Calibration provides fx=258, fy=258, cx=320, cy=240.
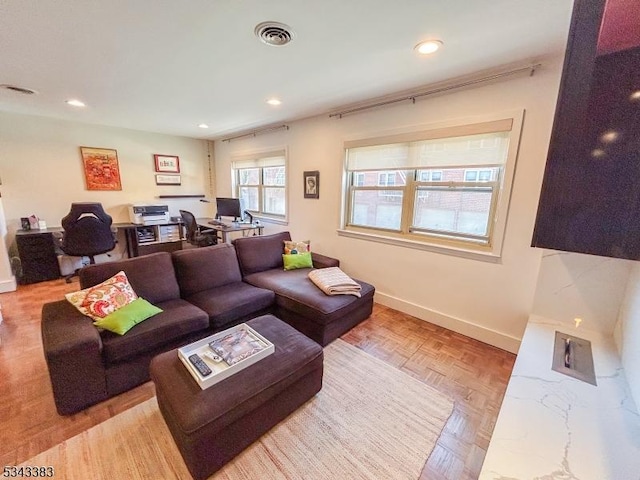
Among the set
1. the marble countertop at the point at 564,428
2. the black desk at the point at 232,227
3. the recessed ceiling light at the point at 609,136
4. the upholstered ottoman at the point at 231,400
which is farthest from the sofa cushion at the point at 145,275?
the recessed ceiling light at the point at 609,136

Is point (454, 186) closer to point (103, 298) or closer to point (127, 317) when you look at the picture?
point (127, 317)

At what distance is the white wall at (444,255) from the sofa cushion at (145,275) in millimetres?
2010

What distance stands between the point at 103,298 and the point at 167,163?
4.05 m

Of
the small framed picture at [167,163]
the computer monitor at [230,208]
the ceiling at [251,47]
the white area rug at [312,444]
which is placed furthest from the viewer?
the small framed picture at [167,163]

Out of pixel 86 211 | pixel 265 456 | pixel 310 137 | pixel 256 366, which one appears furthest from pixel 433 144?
pixel 86 211

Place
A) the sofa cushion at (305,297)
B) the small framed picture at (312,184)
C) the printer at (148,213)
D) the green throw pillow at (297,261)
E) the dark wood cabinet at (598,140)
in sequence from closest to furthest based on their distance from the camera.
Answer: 1. the dark wood cabinet at (598,140)
2. the sofa cushion at (305,297)
3. the green throw pillow at (297,261)
4. the small framed picture at (312,184)
5. the printer at (148,213)

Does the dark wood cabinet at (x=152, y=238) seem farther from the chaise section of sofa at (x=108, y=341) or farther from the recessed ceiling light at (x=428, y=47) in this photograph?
the recessed ceiling light at (x=428, y=47)

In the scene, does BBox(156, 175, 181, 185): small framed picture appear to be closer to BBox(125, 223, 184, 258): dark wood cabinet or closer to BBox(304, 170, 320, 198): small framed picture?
BBox(125, 223, 184, 258): dark wood cabinet

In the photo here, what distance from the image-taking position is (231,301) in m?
2.31

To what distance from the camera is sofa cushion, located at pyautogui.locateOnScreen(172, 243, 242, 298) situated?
2.45m

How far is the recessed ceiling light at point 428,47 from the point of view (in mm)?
1729

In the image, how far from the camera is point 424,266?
2771 millimetres

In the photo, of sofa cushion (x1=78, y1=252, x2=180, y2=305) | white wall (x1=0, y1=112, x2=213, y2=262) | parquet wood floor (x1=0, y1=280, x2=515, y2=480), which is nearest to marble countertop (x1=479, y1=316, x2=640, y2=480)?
parquet wood floor (x1=0, y1=280, x2=515, y2=480)

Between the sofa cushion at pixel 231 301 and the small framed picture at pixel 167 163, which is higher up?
the small framed picture at pixel 167 163
